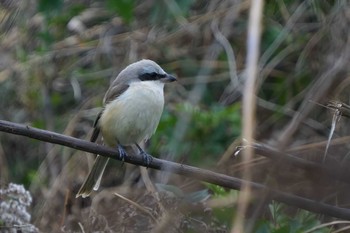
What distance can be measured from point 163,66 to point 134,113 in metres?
2.01

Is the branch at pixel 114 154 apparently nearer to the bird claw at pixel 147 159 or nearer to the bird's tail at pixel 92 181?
the bird claw at pixel 147 159

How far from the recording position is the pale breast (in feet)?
12.6

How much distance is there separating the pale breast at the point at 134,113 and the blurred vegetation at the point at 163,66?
0.66 meters

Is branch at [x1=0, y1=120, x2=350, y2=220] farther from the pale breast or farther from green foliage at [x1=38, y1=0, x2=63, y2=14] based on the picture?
green foliage at [x1=38, y1=0, x2=63, y2=14]

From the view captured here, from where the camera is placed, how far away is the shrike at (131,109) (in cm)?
386

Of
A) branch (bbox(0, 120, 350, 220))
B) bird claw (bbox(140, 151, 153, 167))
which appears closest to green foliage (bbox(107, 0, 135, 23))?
bird claw (bbox(140, 151, 153, 167))

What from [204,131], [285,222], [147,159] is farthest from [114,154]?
[204,131]

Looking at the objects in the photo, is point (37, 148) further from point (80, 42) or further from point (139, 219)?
point (139, 219)

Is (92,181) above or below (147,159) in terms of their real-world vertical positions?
below

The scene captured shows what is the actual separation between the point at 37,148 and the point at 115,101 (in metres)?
2.44

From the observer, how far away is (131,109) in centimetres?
387

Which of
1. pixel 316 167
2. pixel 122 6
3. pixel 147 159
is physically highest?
pixel 316 167

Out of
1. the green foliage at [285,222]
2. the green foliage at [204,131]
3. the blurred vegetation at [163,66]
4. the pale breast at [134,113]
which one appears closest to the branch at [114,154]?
the green foliage at [285,222]

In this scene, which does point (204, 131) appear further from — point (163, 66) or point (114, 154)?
point (114, 154)
